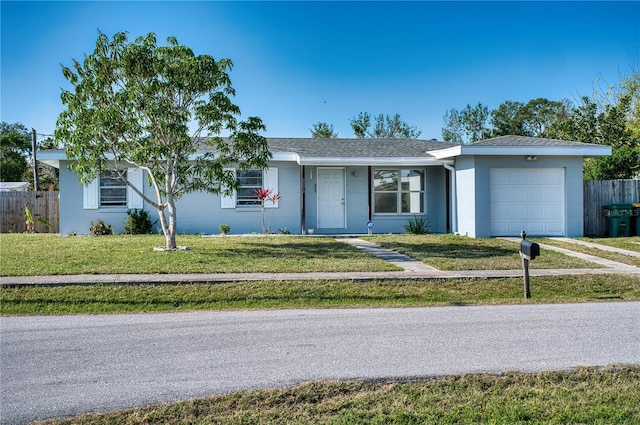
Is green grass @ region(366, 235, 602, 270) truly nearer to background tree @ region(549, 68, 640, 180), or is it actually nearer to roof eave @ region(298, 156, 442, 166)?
roof eave @ region(298, 156, 442, 166)

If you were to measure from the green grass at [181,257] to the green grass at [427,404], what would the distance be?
6.13 m

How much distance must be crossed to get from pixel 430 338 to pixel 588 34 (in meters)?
17.2

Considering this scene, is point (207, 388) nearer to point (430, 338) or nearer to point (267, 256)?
point (430, 338)

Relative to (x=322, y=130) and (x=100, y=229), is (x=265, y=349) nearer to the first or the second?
(x=100, y=229)

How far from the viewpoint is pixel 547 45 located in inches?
840

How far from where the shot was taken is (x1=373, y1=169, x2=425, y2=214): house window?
1958 cm

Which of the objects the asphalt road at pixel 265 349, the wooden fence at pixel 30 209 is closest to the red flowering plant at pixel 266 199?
the wooden fence at pixel 30 209

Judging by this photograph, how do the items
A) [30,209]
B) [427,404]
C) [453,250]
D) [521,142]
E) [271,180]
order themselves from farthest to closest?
[30,209] → [271,180] → [521,142] → [453,250] → [427,404]

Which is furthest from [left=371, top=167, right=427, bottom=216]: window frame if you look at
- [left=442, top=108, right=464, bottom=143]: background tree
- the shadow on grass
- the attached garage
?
[left=442, top=108, right=464, bottom=143]: background tree

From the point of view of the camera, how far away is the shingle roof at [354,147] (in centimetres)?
1900

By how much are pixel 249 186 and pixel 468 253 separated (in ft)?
27.9

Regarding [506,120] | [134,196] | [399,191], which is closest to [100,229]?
[134,196]

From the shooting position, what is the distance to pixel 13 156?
46781 millimetres

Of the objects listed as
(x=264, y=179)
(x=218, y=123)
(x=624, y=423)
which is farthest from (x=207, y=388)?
(x=264, y=179)
